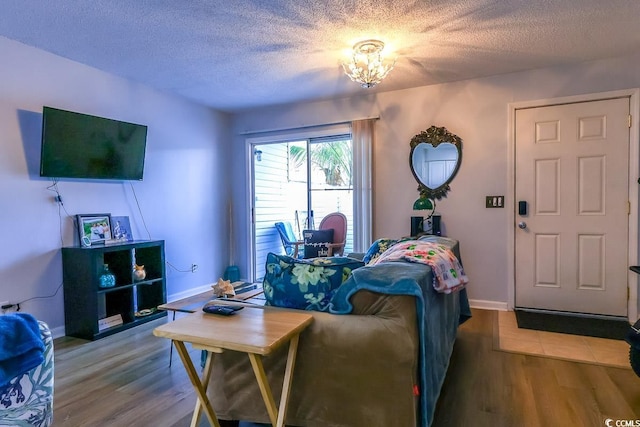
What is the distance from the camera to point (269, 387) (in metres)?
1.40

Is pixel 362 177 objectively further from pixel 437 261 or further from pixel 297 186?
pixel 437 261

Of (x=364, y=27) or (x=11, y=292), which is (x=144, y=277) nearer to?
(x=11, y=292)

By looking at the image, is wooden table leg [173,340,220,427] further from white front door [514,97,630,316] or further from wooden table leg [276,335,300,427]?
white front door [514,97,630,316]

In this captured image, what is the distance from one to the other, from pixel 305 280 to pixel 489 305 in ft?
9.23

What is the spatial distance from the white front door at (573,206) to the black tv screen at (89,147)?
378 centimetres

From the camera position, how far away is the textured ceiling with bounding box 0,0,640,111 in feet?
7.64

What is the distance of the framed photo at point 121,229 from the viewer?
11.5 feet

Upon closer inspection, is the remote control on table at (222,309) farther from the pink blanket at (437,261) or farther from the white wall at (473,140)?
the white wall at (473,140)

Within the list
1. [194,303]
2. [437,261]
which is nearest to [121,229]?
[194,303]

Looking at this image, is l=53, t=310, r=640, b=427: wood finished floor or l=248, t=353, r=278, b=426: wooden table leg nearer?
l=248, t=353, r=278, b=426: wooden table leg

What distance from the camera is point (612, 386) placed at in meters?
2.12

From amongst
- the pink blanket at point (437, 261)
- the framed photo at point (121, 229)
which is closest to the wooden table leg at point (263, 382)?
the pink blanket at point (437, 261)

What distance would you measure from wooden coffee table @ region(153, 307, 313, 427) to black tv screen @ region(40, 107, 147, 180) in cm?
235

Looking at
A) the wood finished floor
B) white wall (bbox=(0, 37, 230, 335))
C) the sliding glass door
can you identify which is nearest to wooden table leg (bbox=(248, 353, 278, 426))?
the wood finished floor
